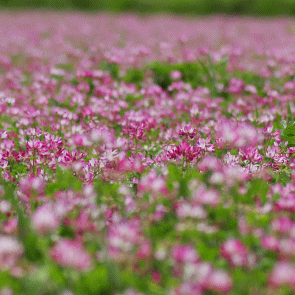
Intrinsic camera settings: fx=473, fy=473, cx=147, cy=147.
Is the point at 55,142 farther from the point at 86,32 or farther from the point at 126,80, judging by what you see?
the point at 86,32

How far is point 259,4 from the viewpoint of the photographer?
76.3 feet

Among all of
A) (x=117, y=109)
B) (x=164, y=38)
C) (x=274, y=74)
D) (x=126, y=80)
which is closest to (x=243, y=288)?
(x=117, y=109)

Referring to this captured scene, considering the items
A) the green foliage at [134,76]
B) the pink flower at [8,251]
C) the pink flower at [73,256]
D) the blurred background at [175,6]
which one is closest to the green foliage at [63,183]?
the pink flower at [8,251]

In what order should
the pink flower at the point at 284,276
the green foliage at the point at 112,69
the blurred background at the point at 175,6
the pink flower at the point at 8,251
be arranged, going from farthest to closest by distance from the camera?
1. the blurred background at the point at 175,6
2. the green foliage at the point at 112,69
3. the pink flower at the point at 8,251
4. the pink flower at the point at 284,276

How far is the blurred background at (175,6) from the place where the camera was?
23.1 m

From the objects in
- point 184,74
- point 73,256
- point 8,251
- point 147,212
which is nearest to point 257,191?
point 147,212

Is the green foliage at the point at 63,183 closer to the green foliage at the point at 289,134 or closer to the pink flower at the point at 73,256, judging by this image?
the pink flower at the point at 73,256

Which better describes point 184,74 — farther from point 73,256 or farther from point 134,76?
point 73,256

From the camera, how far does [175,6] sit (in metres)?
23.8

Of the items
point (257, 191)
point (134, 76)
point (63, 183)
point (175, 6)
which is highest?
point (175, 6)

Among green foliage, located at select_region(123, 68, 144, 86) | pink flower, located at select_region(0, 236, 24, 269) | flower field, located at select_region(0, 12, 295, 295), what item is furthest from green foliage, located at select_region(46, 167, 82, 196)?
green foliage, located at select_region(123, 68, 144, 86)

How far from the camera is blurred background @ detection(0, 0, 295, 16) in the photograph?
23.1m

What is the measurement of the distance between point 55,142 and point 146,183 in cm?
114

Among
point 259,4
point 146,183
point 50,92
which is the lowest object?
point 50,92
